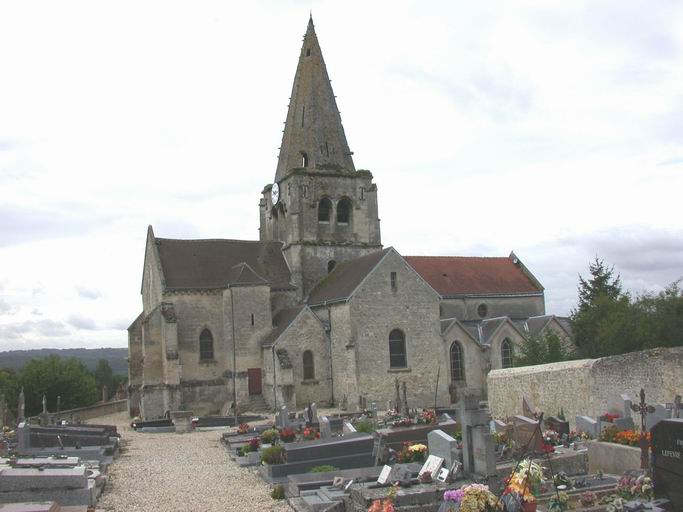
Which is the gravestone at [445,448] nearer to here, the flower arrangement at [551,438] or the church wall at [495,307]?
the flower arrangement at [551,438]

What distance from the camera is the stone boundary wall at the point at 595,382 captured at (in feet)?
60.3

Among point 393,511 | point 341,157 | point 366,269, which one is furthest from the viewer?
point 341,157

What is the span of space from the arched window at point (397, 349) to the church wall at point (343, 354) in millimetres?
1988

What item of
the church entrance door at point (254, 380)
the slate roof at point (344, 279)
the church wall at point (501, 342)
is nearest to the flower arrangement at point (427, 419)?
the slate roof at point (344, 279)

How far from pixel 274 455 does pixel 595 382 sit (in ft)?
30.0

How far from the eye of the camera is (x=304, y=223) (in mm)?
38031

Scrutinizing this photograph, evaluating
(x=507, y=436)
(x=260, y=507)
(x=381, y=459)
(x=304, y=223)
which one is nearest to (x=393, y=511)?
(x=260, y=507)

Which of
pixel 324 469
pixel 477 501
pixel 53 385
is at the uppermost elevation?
pixel 53 385

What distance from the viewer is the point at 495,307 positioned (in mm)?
41312

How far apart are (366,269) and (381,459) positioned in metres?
18.0

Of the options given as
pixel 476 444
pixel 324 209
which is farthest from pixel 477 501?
pixel 324 209

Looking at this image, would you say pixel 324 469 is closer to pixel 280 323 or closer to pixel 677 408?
pixel 677 408

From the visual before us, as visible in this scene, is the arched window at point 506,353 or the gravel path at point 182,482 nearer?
the gravel path at point 182,482

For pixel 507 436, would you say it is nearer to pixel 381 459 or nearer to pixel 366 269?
pixel 381 459
